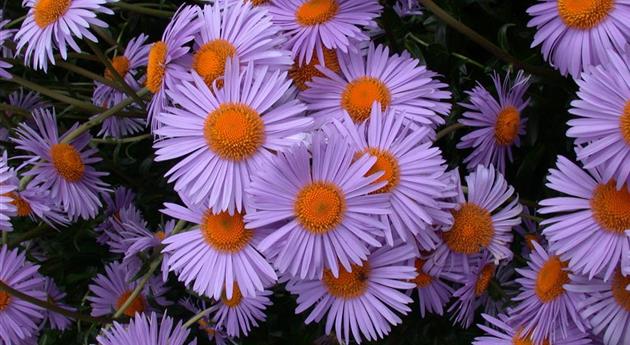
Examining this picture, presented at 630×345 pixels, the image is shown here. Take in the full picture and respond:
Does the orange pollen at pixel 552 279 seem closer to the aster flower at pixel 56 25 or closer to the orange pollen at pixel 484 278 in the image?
the orange pollen at pixel 484 278

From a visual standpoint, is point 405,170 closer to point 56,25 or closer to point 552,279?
point 552,279

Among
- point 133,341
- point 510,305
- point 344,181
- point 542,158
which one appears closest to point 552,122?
point 542,158

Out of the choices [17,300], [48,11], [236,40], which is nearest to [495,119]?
[236,40]

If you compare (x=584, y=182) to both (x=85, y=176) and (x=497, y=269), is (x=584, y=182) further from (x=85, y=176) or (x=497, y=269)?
(x=85, y=176)

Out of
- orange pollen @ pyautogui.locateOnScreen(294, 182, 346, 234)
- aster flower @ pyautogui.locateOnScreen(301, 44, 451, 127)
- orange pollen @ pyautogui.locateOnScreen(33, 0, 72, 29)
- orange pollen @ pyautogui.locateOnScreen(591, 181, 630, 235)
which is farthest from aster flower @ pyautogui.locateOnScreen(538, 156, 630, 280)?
orange pollen @ pyautogui.locateOnScreen(33, 0, 72, 29)

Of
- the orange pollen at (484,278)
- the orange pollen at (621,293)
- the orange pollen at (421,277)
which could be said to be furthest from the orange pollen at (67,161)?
the orange pollen at (621,293)

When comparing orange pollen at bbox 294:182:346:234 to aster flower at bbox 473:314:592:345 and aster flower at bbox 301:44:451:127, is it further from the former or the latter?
aster flower at bbox 473:314:592:345
